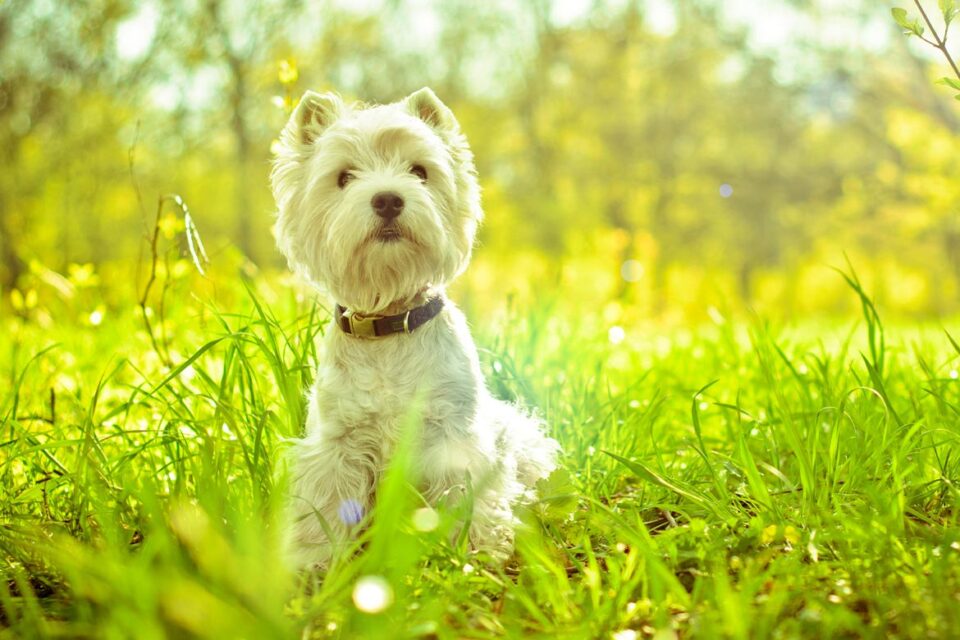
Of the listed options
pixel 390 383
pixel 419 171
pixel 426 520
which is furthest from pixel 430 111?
pixel 426 520

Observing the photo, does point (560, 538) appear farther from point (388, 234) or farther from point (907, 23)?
point (907, 23)

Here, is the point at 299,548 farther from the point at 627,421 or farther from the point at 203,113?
the point at 203,113

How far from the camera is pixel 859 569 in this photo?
7.11 ft

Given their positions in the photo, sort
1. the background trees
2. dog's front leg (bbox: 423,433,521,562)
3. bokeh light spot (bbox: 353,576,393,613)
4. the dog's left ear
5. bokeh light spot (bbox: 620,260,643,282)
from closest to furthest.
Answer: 1. bokeh light spot (bbox: 353,576,393,613)
2. dog's front leg (bbox: 423,433,521,562)
3. the dog's left ear
4. bokeh light spot (bbox: 620,260,643,282)
5. the background trees

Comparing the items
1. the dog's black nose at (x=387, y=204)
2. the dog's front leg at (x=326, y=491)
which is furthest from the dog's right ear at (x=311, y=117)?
the dog's front leg at (x=326, y=491)

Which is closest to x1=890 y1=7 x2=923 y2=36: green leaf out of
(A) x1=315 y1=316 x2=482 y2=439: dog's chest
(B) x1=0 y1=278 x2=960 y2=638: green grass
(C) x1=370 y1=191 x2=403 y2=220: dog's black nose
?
(B) x1=0 y1=278 x2=960 y2=638: green grass

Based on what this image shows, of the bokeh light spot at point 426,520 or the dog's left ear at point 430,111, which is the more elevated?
the dog's left ear at point 430,111

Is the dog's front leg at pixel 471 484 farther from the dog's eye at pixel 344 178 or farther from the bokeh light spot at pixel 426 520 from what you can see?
the dog's eye at pixel 344 178

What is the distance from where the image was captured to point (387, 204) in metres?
2.84

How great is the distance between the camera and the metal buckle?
298 cm

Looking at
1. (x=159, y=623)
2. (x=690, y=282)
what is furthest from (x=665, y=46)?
(x=159, y=623)

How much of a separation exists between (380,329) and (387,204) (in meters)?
0.49

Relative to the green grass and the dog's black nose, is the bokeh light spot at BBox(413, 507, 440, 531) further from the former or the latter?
the dog's black nose

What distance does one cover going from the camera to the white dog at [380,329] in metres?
2.87
